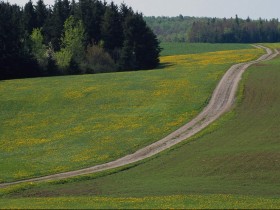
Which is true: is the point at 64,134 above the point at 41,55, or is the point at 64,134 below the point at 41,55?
below

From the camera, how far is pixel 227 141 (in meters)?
44.0

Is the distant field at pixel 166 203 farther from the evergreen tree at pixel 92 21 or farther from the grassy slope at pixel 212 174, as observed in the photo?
the evergreen tree at pixel 92 21

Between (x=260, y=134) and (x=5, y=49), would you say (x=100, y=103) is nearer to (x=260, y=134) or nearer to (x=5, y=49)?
(x=260, y=134)

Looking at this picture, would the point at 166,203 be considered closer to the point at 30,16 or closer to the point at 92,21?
the point at 92,21

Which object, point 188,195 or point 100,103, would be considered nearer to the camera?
point 188,195

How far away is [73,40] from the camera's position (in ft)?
337

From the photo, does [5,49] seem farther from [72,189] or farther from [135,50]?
[72,189]

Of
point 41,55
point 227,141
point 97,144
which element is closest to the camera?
point 227,141

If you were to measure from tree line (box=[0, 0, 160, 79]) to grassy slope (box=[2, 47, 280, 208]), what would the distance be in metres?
47.0

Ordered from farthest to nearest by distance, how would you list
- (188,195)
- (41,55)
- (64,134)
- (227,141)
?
(41,55) → (64,134) → (227,141) → (188,195)

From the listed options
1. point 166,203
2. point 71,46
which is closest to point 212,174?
point 166,203

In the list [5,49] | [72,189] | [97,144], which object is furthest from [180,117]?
[5,49]

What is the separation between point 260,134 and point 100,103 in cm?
2290

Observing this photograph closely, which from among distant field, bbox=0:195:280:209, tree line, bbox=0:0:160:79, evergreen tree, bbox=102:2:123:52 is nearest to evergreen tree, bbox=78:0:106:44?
tree line, bbox=0:0:160:79
